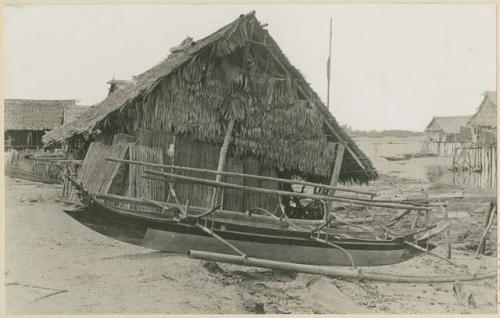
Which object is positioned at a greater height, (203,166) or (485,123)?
(485,123)

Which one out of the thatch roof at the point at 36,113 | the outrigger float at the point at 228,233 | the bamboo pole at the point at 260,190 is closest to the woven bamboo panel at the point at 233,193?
the outrigger float at the point at 228,233

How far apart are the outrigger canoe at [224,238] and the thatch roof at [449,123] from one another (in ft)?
99.8

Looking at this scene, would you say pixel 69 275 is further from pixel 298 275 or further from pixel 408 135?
pixel 408 135

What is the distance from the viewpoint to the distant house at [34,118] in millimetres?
22531

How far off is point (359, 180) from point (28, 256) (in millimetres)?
6670

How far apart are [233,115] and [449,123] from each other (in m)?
32.8

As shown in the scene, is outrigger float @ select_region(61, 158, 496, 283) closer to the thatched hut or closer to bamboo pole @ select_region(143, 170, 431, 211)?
bamboo pole @ select_region(143, 170, 431, 211)

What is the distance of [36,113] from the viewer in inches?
910

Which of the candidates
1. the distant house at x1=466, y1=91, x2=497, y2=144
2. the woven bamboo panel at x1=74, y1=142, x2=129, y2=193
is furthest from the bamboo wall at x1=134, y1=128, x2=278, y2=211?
the distant house at x1=466, y1=91, x2=497, y2=144

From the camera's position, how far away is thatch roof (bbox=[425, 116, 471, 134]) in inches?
1390

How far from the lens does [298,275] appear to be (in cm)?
821

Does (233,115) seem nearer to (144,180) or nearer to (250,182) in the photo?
(250,182)

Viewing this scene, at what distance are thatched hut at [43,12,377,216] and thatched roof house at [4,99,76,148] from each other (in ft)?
49.6

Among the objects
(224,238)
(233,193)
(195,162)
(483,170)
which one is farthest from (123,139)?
(483,170)
